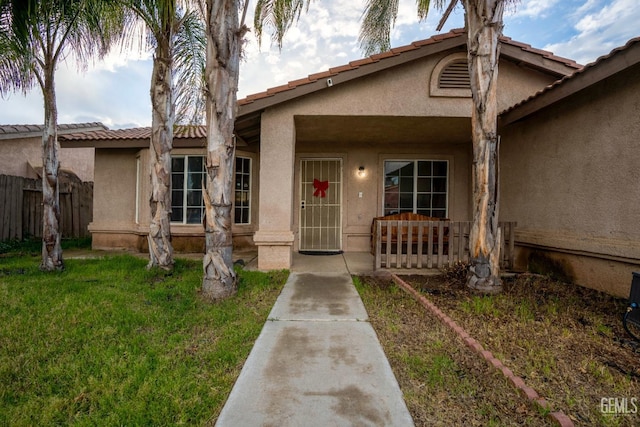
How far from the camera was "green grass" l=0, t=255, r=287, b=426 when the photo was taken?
2.01m

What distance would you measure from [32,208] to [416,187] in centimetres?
1204

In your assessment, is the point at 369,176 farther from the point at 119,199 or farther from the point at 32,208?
the point at 32,208

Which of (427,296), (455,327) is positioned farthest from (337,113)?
(455,327)

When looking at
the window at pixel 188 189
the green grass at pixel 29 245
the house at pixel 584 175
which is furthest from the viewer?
the window at pixel 188 189

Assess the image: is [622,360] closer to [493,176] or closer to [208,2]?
[493,176]

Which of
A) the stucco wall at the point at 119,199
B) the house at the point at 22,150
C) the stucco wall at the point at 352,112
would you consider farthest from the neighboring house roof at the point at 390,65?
the house at the point at 22,150

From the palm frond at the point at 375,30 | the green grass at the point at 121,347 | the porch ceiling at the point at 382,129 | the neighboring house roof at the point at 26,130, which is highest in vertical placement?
the palm frond at the point at 375,30

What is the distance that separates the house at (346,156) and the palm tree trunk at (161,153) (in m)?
1.41

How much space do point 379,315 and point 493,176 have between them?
2658mm

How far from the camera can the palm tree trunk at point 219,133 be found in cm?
414

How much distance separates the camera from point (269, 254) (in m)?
5.96

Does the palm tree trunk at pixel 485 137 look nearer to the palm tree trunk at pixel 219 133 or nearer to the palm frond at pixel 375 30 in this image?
the palm tree trunk at pixel 219 133

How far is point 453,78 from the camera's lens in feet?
19.6

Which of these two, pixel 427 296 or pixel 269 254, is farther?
pixel 269 254
